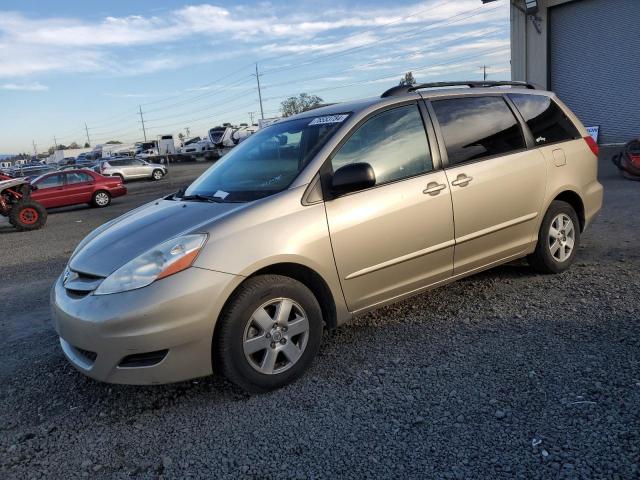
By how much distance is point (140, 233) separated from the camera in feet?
10.8

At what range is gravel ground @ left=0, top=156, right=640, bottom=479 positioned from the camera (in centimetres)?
247

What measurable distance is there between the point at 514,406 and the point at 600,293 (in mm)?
2025

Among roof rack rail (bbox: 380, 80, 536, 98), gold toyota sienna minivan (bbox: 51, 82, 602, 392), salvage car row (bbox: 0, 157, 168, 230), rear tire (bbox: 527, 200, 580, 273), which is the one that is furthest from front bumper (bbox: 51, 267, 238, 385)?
salvage car row (bbox: 0, 157, 168, 230)

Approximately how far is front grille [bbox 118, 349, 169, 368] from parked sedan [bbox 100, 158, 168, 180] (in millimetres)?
30231

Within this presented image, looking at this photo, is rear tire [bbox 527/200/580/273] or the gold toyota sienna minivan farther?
rear tire [bbox 527/200/580/273]

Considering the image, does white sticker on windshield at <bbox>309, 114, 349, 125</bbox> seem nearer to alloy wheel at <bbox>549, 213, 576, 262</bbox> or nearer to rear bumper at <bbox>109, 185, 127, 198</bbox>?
alloy wheel at <bbox>549, 213, 576, 262</bbox>

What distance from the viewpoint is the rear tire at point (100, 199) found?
1839 centimetres

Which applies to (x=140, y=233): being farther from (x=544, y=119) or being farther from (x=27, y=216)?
(x=27, y=216)

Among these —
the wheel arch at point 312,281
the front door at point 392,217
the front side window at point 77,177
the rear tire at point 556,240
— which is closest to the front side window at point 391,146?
the front door at point 392,217

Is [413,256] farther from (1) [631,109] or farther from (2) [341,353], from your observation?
(1) [631,109]

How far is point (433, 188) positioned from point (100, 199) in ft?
56.1

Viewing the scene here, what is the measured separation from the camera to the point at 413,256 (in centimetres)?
371

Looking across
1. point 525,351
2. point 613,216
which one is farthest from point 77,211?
point 525,351

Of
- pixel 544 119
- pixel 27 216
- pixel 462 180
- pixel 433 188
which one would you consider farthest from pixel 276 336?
pixel 27 216
